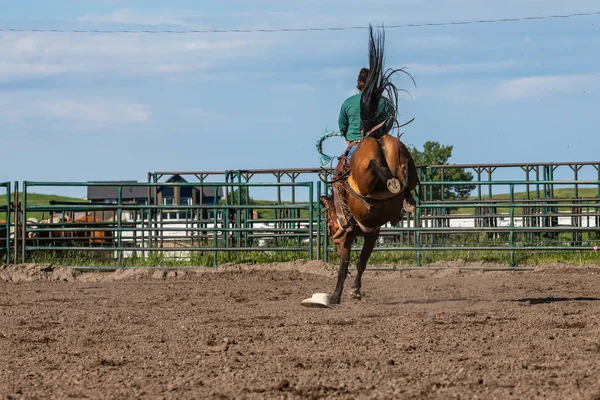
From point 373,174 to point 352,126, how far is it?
881 mm

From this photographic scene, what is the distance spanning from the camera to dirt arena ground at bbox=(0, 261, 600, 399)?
4.85 meters

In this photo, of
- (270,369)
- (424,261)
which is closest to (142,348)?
(270,369)

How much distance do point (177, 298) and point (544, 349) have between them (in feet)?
17.5

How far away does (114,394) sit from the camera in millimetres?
4750

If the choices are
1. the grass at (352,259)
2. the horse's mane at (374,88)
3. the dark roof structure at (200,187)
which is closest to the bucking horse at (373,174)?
the horse's mane at (374,88)

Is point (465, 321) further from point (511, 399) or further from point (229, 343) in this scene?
point (511, 399)

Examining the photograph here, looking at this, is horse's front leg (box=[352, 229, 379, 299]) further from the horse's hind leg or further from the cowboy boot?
the horse's hind leg

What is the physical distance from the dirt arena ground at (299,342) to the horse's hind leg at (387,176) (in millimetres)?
1120

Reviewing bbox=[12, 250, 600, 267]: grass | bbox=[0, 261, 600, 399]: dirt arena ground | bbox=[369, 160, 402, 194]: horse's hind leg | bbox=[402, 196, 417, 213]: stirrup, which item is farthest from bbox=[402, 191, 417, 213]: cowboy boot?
bbox=[12, 250, 600, 267]: grass

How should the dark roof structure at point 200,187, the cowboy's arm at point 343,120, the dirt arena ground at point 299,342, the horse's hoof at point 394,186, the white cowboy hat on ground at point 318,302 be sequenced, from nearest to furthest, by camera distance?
the dirt arena ground at point 299,342 < the horse's hoof at point 394,186 < the white cowboy hat on ground at point 318,302 < the cowboy's arm at point 343,120 < the dark roof structure at point 200,187

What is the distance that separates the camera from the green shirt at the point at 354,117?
896 cm

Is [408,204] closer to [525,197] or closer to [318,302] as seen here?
[318,302]

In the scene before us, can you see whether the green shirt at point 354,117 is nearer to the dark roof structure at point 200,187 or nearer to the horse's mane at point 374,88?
the horse's mane at point 374,88

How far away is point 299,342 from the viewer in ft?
21.2
